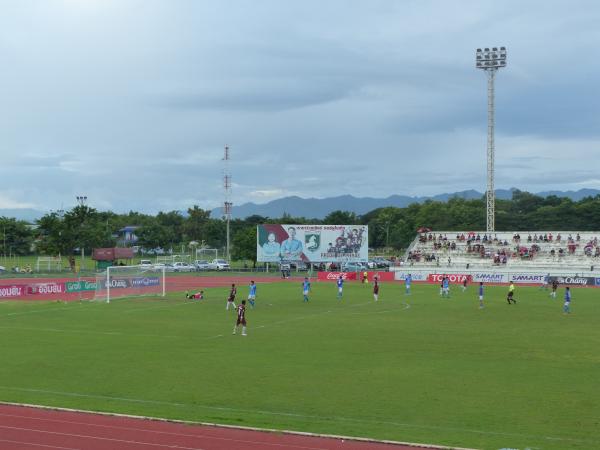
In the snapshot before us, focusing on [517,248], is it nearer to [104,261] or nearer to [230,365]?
[104,261]

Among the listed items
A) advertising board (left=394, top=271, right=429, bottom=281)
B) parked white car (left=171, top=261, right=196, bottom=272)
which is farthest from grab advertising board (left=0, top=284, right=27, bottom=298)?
advertising board (left=394, top=271, right=429, bottom=281)

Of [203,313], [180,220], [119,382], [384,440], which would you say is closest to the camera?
[384,440]

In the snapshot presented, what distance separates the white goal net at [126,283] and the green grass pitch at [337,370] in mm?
9375

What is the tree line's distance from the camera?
3792 inches

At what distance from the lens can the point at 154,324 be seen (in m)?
35.1

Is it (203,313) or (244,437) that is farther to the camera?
(203,313)

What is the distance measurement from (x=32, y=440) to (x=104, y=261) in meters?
78.2

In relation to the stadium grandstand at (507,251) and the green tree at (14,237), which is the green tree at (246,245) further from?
the green tree at (14,237)

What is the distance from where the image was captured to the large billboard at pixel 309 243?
276ft

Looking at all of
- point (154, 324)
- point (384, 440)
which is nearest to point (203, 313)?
point (154, 324)

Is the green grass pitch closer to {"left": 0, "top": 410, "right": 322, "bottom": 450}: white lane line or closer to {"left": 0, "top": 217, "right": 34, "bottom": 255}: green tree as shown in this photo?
{"left": 0, "top": 410, "right": 322, "bottom": 450}: white lane line

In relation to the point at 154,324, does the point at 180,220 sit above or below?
above

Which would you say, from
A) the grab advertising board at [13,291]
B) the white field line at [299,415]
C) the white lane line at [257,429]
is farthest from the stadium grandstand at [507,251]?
the white lane line at [257,429]

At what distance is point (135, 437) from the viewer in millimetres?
14812
